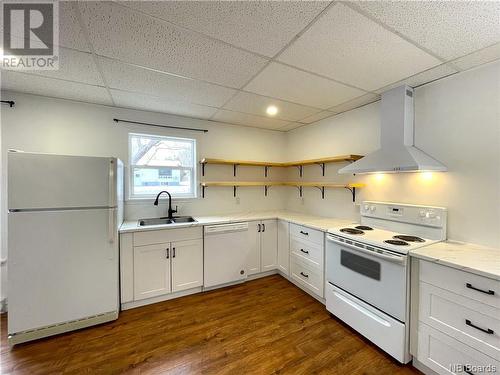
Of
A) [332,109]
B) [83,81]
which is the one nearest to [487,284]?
[332,109]

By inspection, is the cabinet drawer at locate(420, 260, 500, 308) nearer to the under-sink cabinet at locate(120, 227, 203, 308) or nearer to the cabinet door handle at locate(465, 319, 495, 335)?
the cabinet door handle at locate(465, 319, 495, 335)

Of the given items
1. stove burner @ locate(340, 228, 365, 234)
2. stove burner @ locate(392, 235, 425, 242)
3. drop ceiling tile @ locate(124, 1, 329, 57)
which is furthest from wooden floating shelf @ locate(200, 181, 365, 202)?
drop ceiling tile @ locate(124, 1, 329, 57)

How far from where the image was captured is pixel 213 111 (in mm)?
2904

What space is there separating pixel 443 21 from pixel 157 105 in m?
2.78

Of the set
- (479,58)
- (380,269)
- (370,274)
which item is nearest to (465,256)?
(380,269)

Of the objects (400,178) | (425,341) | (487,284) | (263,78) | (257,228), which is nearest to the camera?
(487,284)

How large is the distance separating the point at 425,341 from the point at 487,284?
2.09 feet

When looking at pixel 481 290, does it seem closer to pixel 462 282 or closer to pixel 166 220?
pixel 462 282

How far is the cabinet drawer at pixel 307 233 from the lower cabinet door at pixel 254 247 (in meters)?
0.50

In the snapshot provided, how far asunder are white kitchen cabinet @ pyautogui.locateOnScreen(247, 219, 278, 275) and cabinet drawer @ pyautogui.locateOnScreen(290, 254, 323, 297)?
37cm

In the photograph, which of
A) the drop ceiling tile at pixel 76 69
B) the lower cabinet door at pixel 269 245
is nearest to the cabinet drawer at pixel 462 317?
the lower cabinet door at pixel 269 245

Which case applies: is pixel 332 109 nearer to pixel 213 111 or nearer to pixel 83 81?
pixel 213 111

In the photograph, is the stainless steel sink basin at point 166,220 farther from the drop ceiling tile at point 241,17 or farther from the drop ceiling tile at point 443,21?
the drop ceiling tile at point 443,21

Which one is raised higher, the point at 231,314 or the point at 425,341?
the point at 425,341
